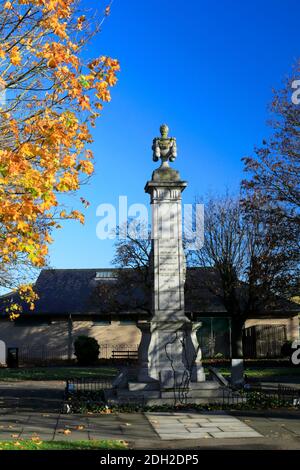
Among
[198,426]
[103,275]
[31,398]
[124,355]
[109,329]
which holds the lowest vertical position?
[124,355]

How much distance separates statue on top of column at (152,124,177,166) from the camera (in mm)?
15594

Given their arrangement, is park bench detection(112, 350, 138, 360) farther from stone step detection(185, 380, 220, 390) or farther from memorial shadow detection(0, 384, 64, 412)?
stone step detection(185, 380, 220, 390)

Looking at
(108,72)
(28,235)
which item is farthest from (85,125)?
(28,235)

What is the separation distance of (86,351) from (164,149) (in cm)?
2073

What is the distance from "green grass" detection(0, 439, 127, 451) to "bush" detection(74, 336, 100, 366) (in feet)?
82.8

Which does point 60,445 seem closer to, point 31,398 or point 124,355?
point 31,398

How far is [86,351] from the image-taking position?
33.4 m

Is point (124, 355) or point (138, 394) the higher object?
point (138, 394)

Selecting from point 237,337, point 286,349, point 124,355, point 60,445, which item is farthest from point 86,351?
point 60,445

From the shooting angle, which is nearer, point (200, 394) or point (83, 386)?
point (200, 394)

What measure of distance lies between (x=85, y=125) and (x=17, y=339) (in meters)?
31.6

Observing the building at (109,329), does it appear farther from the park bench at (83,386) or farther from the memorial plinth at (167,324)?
the memorial plinth at (167,324)

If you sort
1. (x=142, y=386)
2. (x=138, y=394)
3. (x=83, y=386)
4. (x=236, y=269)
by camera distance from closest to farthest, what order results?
(x=138, y=394) < (x=142, y=386) < (x=83, y=386) < (x=236, y=269)

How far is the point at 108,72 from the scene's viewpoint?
9.01 meters
